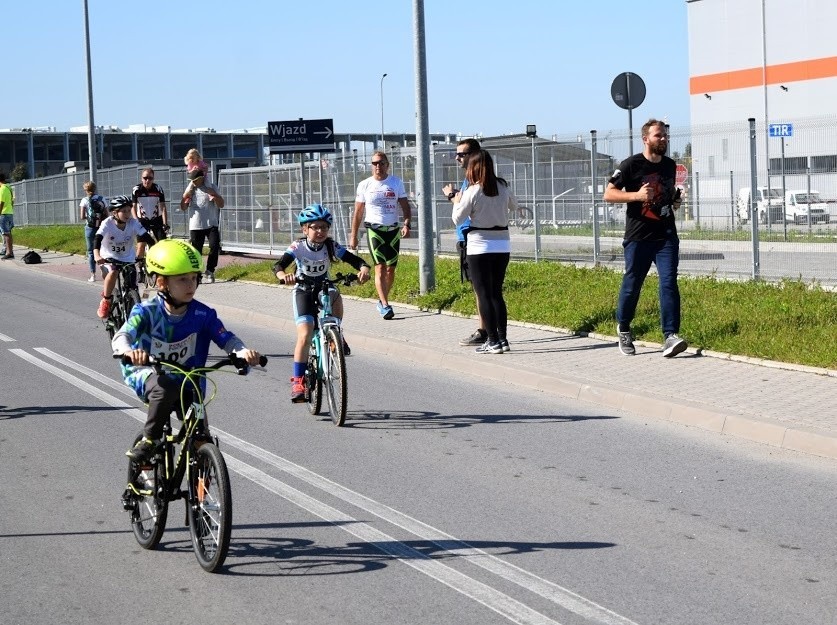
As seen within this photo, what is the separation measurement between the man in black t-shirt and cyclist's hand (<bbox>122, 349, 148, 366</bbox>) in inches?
256

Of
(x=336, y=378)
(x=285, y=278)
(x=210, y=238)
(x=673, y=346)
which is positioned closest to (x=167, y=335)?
(x=336, y=378)

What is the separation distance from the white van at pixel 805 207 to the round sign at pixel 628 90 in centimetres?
248

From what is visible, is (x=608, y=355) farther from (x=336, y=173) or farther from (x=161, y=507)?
Answer: (x=336, y=173)

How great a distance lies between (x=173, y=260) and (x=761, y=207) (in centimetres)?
1200

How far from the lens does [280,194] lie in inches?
1068

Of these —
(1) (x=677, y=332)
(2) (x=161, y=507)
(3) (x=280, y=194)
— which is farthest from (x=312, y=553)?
(3) (x=280, y=194)

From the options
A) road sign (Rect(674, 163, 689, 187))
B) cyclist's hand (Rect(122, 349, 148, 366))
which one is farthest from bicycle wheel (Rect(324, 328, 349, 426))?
road sign (Rect(674, 163, 689, 187))

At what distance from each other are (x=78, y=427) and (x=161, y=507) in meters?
3.79

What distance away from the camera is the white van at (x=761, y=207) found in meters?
16.3

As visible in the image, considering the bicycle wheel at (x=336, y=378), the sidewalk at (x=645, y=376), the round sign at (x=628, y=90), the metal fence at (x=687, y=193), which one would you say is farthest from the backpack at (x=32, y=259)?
the bicycle wheel at (x=336, y=378)

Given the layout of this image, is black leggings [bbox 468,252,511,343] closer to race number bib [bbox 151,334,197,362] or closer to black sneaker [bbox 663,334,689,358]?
black sneaker [bbox 663,334,689,358]

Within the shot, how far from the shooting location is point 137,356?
5.63 meters

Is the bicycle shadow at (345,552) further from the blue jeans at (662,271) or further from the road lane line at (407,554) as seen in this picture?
the blue jeans at (662,271)

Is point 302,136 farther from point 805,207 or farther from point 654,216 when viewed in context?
point 654,216
